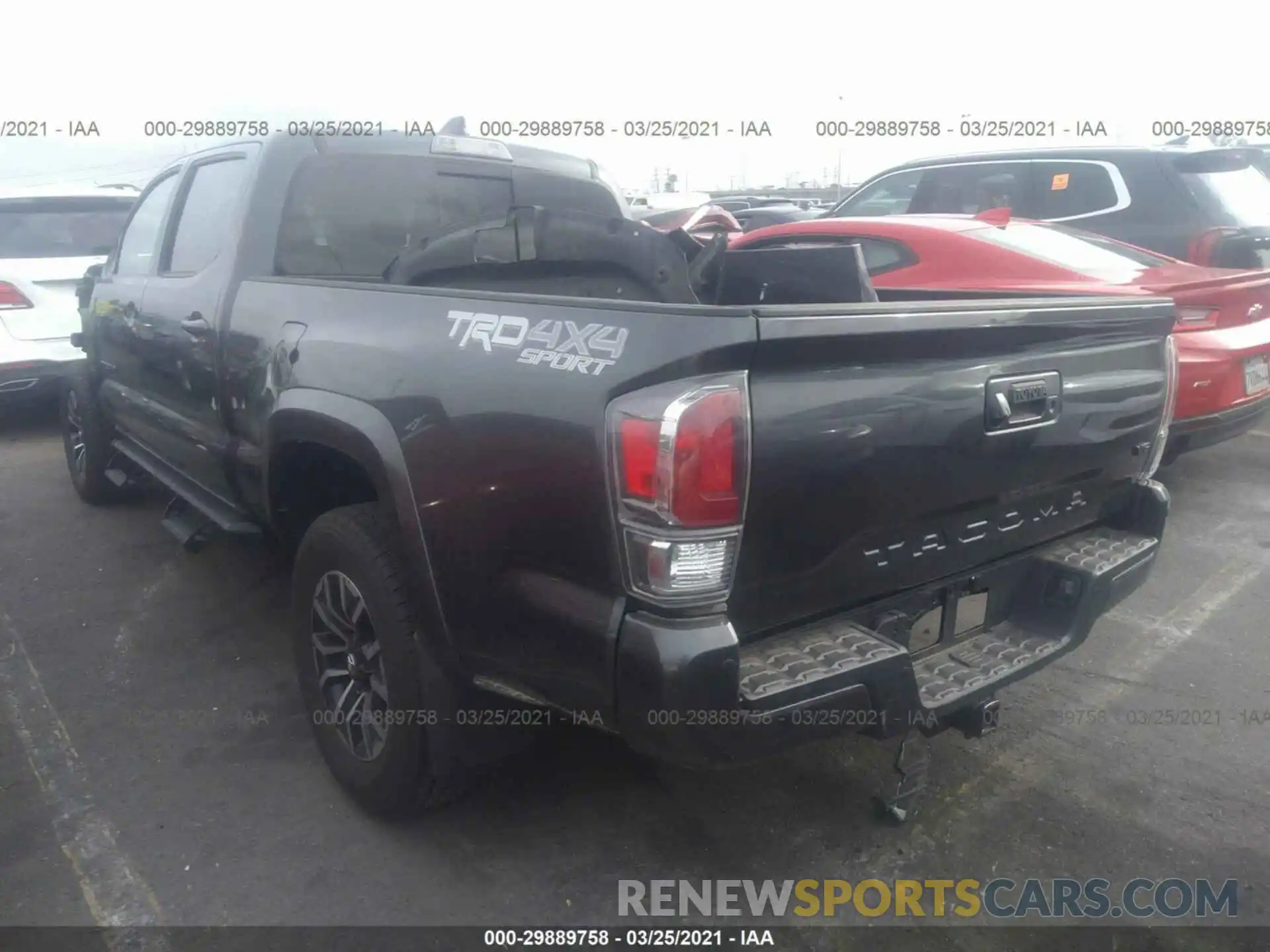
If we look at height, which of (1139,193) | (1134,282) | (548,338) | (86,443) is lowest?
(86,443)

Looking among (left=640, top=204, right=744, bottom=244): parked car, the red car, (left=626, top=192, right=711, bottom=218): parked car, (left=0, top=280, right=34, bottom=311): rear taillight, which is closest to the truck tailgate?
the red car

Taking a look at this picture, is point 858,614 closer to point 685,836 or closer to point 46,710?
point 685,836

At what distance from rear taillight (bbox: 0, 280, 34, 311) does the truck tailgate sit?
6607 millimetres

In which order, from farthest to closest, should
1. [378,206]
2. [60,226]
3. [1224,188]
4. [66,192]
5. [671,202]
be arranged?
[671,202], [66,192], [60,226], [1224,188], [378,206]

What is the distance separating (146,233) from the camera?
4301 mm

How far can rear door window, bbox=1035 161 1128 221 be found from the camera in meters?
6.03

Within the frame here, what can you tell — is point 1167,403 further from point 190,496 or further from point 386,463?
point 190,496

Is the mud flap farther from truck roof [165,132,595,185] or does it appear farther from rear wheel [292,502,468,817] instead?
truck roof [165,132,595,185]

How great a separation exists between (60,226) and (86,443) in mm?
2777

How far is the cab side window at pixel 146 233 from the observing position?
4.09 meters

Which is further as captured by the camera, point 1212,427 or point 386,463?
point 1212,427

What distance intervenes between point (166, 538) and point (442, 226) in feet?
8.24

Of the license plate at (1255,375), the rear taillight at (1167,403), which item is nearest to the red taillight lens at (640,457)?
the rear taillight at (1167,403)

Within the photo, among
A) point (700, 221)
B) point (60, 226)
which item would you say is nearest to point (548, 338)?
point (60, 226)
